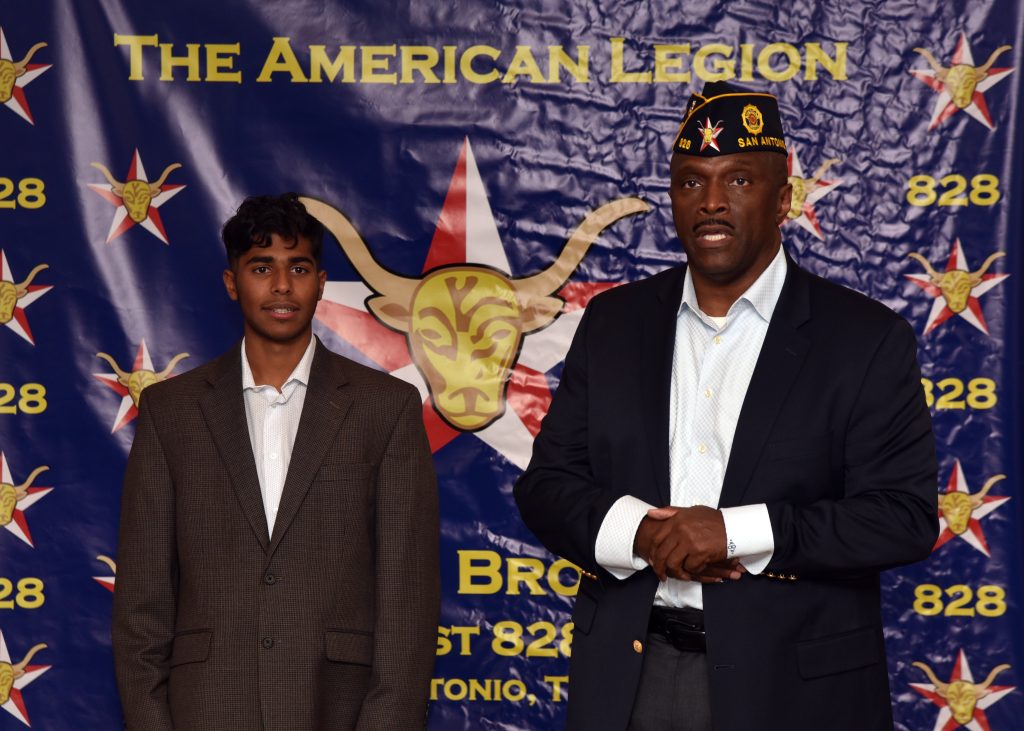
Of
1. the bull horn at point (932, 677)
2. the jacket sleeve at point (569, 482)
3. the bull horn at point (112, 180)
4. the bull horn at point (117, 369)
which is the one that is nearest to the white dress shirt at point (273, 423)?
the jacket sleeve at point (569, 482)

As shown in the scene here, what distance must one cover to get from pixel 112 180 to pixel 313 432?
3.64ft

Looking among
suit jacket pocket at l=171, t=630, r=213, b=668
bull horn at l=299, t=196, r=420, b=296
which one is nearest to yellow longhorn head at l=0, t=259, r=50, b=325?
bull horn at l=299, t=196, r=420, b=296

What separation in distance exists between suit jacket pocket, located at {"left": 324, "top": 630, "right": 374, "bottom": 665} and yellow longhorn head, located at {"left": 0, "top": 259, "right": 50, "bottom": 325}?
134cm

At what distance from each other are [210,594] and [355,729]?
354 millimetres

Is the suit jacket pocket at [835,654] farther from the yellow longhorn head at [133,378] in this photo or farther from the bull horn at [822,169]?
the yellow longhorn head at [133,378]

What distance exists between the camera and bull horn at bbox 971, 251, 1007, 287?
288 centimetres

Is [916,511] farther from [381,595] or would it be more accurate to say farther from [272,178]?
[272,178]

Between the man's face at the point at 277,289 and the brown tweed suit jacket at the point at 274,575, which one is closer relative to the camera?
the brown tweed suit jacket at the point at 274,575

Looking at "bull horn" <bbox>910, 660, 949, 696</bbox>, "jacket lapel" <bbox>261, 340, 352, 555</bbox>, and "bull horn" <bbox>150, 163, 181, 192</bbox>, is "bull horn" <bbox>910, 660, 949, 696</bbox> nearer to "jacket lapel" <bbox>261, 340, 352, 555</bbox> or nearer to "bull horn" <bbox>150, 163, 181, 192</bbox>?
"jacket lapel" <bbox>261, 340, 352, 555</bbox>

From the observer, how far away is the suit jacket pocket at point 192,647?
6.91 ft

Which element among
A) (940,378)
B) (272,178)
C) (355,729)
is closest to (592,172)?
(272,178)

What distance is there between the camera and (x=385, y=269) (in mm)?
2938

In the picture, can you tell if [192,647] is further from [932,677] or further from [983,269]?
[983,269]

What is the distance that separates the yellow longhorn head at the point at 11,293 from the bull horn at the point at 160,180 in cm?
32
